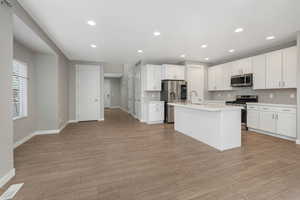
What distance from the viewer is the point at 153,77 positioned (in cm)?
594

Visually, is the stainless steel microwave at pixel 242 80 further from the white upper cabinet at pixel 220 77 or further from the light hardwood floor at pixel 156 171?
the light hardwood floor at pixel 156 171

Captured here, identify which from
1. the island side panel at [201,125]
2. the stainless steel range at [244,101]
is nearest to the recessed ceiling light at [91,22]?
the island side panel at [201,125]

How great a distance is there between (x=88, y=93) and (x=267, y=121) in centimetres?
657

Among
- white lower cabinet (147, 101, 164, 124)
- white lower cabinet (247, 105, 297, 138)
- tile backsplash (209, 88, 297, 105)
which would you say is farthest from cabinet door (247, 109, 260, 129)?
white lower cabinet (147, 101, 164, 124)

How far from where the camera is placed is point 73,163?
7.73ft

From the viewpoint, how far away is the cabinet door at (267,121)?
12.5ft

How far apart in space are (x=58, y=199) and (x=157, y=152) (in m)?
1.72

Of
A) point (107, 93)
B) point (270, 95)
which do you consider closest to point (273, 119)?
point (270, 95)

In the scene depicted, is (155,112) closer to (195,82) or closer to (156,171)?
(195,82)

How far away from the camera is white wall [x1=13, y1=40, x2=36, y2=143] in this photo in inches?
A: 124

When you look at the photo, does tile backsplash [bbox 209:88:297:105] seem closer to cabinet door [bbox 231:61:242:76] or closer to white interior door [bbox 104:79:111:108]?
cabinet door [bbox 231:61:242:76]

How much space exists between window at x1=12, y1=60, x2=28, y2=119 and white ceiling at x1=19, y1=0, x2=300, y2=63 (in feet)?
3.73

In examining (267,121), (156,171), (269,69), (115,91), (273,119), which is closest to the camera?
(156,171)

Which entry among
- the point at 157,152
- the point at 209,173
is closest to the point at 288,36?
the point at 209,173
